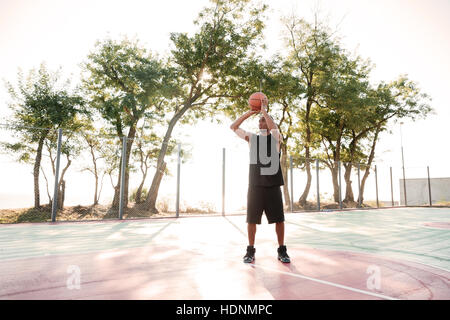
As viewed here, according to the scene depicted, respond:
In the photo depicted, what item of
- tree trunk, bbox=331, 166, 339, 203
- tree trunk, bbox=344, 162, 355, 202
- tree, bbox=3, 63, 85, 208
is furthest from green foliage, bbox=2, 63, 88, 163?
tree trunk, bbox=344, 162, 355, 202

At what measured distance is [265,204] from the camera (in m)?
3.07

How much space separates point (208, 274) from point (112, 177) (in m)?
8.56

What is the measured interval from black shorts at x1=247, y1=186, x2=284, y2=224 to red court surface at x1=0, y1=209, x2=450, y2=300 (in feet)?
1.54

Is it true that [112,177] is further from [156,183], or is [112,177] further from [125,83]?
[125,83]

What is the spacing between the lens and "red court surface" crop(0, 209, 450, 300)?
1964 millimetres

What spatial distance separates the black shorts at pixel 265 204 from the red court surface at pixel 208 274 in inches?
18.5

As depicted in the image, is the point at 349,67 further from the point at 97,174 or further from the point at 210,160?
the point at 97,174

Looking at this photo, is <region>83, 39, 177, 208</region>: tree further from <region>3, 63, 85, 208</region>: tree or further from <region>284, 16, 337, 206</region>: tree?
<region>284, 16, 337, 206</region>: tree

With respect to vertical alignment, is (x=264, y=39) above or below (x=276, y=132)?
above

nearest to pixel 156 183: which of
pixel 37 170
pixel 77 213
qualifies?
pixel 77 213

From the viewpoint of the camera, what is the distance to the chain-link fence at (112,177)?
8266 millimetres

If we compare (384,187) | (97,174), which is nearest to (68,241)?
(97,174)
